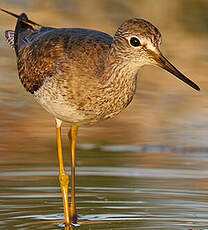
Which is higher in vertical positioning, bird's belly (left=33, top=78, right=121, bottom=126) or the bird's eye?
the bird's eye

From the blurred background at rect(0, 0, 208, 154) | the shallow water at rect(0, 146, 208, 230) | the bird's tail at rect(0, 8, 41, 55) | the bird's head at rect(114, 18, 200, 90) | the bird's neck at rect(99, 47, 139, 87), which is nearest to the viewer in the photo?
the bird's head at rect(114, 18, 200, 90)

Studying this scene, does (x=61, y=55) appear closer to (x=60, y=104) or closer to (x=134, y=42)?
(x=60, y=104)

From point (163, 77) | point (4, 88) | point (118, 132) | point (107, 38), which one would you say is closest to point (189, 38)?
point (163, 77)

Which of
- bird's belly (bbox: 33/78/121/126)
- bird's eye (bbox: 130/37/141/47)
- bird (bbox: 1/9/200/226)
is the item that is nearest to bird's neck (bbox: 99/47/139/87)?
bird (bbox: 1/9/200/226)

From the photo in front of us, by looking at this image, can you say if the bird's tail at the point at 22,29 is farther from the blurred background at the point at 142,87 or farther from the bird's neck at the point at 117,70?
the bird's neck at the point at 117,70

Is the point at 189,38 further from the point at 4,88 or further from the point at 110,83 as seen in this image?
the point at 110,83

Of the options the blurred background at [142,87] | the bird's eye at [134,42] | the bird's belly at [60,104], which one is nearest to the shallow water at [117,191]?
the blurred background at [142,87]

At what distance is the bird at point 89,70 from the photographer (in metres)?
7.94

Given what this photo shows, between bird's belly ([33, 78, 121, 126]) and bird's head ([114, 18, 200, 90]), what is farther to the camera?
bird's belly ([33, 78, 121, 126])

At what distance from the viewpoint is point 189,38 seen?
57.2 ft

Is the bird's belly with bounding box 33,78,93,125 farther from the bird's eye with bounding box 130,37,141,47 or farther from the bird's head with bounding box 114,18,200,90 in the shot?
the bird's eye with bounding box 130,37,141,47

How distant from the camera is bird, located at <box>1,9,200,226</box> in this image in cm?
794

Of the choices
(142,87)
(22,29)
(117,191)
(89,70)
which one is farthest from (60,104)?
(142,87)

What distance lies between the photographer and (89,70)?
8.31 m
